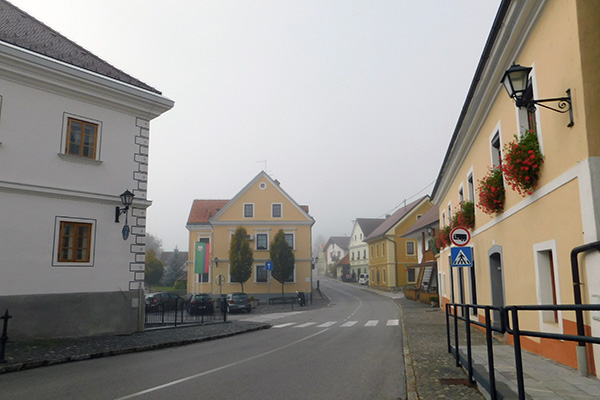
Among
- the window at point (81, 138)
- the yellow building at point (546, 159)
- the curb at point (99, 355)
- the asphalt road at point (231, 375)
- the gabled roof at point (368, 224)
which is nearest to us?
the yellow building at point (546, 159)

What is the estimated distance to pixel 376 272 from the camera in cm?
5762

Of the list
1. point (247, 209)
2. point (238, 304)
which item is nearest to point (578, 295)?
point (238, 304)

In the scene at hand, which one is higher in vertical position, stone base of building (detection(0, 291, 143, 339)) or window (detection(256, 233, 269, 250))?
window (detection(256, 233, 269, 250))

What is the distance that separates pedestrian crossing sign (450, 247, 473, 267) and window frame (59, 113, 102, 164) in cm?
1101

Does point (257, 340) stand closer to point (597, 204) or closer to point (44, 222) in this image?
point (44, 222)

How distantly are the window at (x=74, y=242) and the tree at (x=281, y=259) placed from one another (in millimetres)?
28062

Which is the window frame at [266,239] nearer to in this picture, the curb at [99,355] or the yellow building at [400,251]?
the yellow building at [400,251]

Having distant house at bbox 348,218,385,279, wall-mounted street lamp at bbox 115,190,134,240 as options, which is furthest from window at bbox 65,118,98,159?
distant house at bbox 348,218,385,279

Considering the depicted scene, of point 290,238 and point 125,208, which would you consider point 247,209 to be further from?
point 125,208

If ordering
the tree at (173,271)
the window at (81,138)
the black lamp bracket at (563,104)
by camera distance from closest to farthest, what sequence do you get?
the black lamp bracket at (563,104)
the window at (81,138)
the tree at (173,271)

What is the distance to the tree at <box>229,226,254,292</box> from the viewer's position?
40.0 meters

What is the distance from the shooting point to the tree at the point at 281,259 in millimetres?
40938

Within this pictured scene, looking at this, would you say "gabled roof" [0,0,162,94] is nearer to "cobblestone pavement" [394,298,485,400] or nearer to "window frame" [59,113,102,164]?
"window frame" [59,113,102,164]

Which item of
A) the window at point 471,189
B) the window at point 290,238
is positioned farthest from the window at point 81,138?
the window at point 290,238
